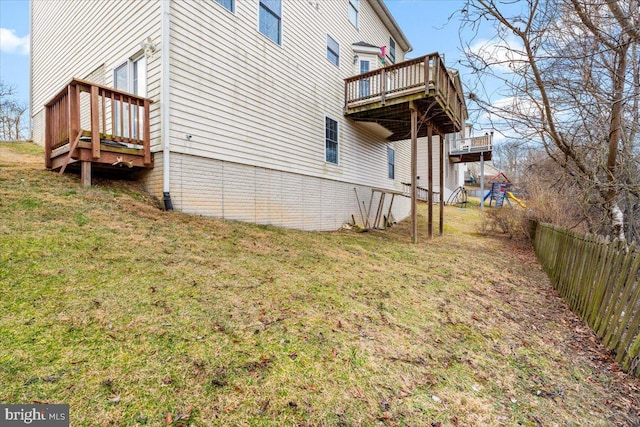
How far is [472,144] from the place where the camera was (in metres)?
23.8

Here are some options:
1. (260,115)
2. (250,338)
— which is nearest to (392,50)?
(260,115)

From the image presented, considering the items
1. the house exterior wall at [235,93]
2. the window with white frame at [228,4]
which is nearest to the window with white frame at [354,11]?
the house exterior wall at [235,93]

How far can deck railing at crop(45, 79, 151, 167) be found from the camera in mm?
5148

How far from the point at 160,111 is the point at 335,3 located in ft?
27.5

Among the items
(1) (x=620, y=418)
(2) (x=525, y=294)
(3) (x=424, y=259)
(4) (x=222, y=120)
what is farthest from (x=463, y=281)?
(4) (x=222, y=120)

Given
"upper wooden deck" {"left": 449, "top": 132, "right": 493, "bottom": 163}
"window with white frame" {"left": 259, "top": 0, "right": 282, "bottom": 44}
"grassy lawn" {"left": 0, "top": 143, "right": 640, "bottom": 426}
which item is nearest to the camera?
"grassy lawn" {"left": 0, "top": 143, "right": 640, "bottom": 426}

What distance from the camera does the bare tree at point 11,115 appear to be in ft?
60.6

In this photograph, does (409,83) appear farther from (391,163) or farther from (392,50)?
(392,50)

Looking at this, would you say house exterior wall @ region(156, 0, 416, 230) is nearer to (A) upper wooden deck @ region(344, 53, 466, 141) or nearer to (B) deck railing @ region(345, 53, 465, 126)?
(B) deck railing @ region(345, 53, 465, 126)

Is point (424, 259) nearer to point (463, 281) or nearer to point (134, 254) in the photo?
point (463, 281)

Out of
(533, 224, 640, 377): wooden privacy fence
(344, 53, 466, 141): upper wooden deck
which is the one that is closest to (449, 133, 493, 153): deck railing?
(344, 53, 466, 141): upper wooden deck

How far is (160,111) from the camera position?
19.4 feet

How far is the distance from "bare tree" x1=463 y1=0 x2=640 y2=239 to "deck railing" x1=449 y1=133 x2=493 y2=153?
17.2 metres

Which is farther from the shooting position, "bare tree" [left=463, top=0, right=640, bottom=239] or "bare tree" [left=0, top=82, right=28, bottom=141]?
"bare tree" [left=0, top=82, right=28, bottom=141]
